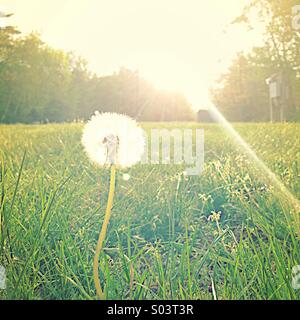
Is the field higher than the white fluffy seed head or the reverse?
the reverse

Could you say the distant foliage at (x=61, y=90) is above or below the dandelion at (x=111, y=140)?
above

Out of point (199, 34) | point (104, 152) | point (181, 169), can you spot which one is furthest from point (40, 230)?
point (199, 34)

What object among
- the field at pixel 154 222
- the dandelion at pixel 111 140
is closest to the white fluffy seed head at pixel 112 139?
the dandelion at pixel 111 140

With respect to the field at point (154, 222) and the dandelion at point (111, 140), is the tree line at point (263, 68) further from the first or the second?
the dandelion at point (111, 140)

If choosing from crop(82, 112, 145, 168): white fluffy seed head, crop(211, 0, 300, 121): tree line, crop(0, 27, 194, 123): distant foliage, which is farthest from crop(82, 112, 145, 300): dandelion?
crop(211, 0, 300, 121): tree line

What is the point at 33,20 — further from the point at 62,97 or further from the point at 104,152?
the point at 104,152

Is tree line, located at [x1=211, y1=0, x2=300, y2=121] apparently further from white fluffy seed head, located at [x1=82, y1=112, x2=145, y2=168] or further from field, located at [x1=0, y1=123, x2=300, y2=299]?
white fluffy seed head, located at [x1=82, y1=112, x2=145, y2=168]

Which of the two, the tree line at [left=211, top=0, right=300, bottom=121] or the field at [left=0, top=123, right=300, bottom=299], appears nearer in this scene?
the field at [left=0, top=123, right=300, bottom=299]
